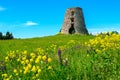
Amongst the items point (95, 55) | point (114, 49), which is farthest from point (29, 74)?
point (114, 49)

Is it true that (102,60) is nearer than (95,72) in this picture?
No

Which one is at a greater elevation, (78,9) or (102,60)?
(78,9)

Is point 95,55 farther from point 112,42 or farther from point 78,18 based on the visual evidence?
point 78,18

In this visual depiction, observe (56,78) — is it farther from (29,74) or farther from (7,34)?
(7,34)

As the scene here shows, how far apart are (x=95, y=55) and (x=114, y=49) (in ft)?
5.44

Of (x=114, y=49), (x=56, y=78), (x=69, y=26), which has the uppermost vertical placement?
(x=69, y=26)

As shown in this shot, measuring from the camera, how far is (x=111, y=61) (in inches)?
348

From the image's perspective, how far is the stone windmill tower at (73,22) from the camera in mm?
81562

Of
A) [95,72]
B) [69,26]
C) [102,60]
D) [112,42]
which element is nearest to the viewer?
[95,72]

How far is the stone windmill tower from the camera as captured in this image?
81.6 meters

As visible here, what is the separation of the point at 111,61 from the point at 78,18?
74563mm

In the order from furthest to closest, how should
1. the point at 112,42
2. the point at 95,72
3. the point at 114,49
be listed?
the point at 112,42
the point at 114,49
the point at 95,72

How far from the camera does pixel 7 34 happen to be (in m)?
104

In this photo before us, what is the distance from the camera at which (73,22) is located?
8275cm
